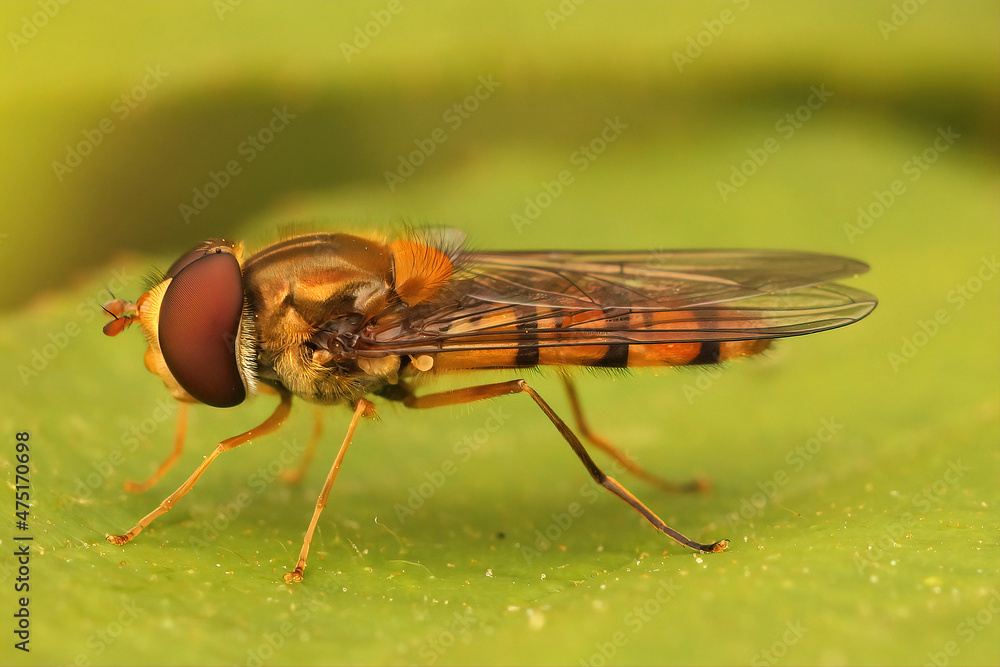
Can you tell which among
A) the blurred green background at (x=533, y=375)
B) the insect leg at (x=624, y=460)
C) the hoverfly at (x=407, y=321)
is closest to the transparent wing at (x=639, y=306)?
the hoverfly at (x=407, y=321)

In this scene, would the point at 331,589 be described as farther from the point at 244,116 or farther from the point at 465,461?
the point at 244,116

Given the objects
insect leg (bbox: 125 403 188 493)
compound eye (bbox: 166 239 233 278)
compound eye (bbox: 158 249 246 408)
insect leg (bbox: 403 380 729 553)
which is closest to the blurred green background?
insect leg (bbox: 125 403 188 493)

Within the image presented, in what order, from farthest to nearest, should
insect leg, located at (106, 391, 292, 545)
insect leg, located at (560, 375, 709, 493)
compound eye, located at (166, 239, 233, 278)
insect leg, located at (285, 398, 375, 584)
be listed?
1. insect leg, located at (560, 375, 709, 493)
2. compound eye, located at (166, 239, 233, 278)
3. insect leg, located at (106, 391, 292, 545)
4. insect leg, located at (285, 398, 375, 584)

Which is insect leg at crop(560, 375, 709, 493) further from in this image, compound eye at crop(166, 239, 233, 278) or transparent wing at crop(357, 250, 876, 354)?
compound eye at crop(166, 239, 233, 278)

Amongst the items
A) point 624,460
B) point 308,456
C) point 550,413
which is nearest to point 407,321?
point 550,413

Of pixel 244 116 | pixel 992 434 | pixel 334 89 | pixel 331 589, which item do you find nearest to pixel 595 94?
pixel 334 89

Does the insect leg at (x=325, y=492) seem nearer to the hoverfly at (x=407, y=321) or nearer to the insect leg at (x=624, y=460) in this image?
the hoverfly at (x=407, y=321)

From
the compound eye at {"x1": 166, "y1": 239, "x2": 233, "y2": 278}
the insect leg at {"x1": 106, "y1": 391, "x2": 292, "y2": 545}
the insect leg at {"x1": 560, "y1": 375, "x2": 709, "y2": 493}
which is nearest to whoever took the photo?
the insect leg at {"x1": 106, "y1": 391, "x2": 292, "y2": 545}

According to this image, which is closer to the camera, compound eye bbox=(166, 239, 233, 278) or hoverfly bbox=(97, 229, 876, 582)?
hoverfly bbox=(97, 229, 876, 582)
